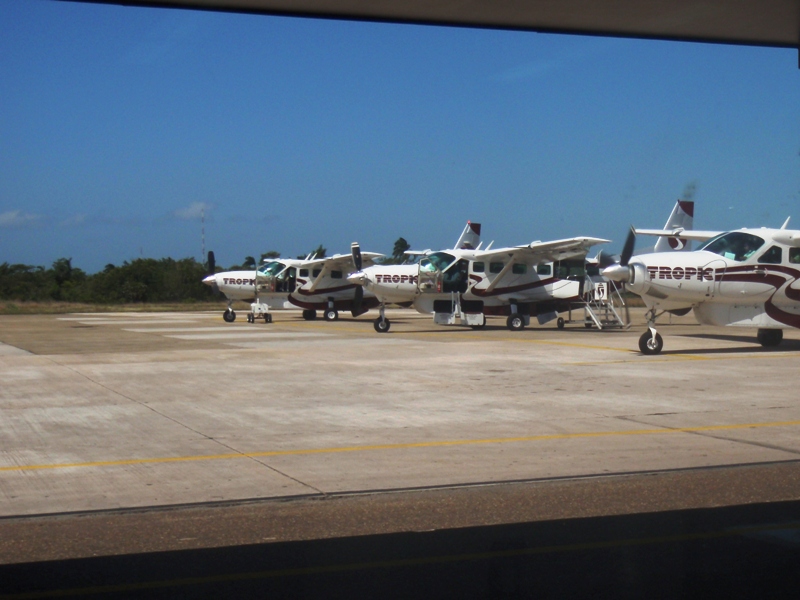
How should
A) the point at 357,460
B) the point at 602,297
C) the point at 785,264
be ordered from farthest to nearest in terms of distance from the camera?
the point at 602,297 → the point at 785,264 → the point at 357,460

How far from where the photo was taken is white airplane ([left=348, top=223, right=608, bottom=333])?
28969 mm

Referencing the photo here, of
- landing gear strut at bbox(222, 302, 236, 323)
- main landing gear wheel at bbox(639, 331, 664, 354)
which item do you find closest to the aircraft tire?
main landing gear wheel at bbox(639, 331, 664, 354)

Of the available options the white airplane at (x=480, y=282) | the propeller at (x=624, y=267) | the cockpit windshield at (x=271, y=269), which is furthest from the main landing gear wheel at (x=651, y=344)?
the cockpit windshield at (x=271, y=269)

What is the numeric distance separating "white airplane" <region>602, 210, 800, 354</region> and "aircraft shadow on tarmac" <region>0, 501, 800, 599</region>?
1250 cm

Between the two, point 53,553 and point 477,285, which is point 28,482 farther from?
point 477,285

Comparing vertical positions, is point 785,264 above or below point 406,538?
above

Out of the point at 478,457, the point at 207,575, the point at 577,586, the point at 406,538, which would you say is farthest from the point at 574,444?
the point at 207,575

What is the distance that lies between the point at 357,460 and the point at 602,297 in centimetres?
2428

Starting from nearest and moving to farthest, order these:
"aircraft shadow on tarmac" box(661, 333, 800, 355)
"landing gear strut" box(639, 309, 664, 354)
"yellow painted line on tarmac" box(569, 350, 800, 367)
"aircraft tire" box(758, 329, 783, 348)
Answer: "yellow painted line on tarmac" box(569, 350, 800, 367) → "landing gear strut" box(639, 309, 664, 354) → "aircraft shadow on tarmac" box(661, 333, 800, 355) → "aircraft tire" box(758, 329, 783, 348)

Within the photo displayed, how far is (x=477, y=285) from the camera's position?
1160 inches

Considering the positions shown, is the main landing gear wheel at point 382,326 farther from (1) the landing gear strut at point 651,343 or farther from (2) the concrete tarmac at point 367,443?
(1) the landing gear strut at point 651,343

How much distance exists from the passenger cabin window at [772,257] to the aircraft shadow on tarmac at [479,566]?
13.9m

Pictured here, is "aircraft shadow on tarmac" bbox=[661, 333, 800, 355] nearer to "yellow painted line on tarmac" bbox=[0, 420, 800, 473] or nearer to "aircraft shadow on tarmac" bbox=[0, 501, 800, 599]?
"yellow painted line on tarmac" bbox=[0, 420, 800, 473]

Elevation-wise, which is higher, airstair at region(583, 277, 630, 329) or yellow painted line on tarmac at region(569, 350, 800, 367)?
airstair at region(583, 277, 630, 329)
